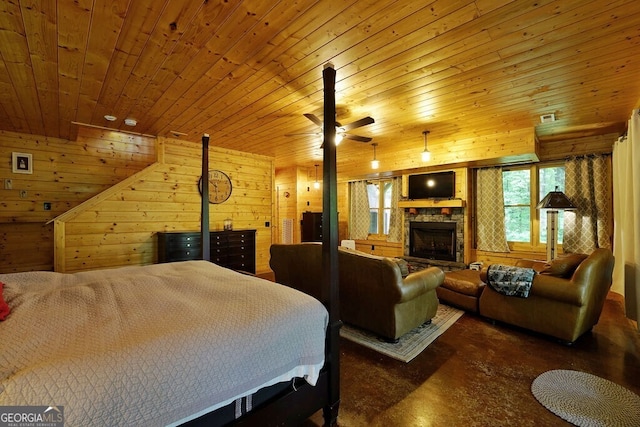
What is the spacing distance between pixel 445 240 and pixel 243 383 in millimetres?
5293

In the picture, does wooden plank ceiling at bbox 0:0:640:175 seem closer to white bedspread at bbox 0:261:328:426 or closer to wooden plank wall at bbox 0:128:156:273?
wooden plank wall at bbox 0:128:156:273

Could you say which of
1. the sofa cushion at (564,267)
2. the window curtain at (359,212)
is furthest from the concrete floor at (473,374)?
the window curtain at (359,212)

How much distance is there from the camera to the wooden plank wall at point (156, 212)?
3.86 meters

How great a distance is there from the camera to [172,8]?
1711 mm

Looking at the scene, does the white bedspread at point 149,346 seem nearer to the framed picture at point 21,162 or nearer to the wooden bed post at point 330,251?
the wooden bed post at point 330,251

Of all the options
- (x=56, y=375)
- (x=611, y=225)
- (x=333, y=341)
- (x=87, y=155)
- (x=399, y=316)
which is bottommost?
(x=399, y=316)

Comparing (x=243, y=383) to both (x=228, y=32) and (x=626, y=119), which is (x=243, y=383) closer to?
(x=228, y=32)

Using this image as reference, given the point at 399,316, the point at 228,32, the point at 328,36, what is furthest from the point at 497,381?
the point at 228,32

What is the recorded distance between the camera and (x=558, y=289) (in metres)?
2.64

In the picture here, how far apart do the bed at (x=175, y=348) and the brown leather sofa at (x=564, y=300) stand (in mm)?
2387

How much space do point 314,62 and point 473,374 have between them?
2.89 m

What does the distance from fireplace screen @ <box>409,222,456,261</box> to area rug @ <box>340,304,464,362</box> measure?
2396mm

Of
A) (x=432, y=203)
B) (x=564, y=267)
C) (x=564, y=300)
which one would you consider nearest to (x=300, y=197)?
(x=432, y=203)

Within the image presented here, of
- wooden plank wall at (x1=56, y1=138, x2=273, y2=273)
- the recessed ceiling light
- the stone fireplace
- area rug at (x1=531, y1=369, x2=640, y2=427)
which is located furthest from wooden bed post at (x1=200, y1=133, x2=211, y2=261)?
the stone fireplace
